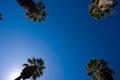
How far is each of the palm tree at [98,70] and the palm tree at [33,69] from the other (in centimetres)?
747

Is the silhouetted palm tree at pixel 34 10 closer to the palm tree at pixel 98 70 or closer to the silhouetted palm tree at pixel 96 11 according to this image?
the silhouetted palm tree at pixel 96 11

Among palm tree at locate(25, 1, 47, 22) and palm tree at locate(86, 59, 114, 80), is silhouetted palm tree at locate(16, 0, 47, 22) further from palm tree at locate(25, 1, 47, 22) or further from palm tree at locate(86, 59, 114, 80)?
palm tree at locate(86, 59, 114, 80)

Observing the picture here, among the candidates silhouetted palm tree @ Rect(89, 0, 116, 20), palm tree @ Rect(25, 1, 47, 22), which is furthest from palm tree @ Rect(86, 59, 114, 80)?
palm tree @ Rect(25, 1, 47, 22)

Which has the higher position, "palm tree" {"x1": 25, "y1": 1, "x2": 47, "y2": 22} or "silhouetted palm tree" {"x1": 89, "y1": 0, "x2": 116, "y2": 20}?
"palm tree" {"x1": 25, "y1": 1, "x2": 47, "y2": 22}

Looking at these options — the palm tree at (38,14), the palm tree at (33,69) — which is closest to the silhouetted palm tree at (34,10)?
the palm tree at (38,14)

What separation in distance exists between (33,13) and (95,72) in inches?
538

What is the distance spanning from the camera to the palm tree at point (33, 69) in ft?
84.1

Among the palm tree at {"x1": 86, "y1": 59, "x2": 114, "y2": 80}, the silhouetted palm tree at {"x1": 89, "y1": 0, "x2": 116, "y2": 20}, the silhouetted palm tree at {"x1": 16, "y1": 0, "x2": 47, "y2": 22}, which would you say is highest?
the silhouetted palm tree at {"x1": 16, "y1": 0, "x2": 47, "y2": 22}

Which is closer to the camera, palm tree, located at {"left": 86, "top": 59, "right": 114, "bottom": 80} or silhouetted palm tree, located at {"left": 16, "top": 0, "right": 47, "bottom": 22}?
palm tree, located at {"left": 86, "top": 59, "right": 114, "bottom": 80}

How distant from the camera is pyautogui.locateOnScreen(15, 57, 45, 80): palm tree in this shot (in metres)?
25.6

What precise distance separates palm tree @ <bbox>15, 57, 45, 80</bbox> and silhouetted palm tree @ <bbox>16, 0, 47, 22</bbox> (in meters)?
6.88

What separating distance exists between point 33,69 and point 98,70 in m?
9.61

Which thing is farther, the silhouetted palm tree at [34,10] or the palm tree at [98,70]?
the silhouetted palm tree at [34,10]

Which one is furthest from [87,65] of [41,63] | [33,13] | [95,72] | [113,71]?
[33,13]
